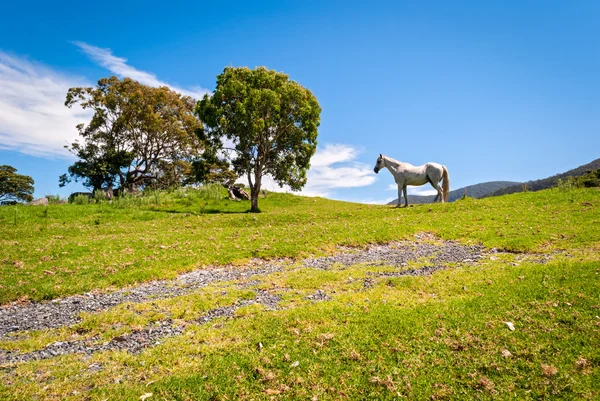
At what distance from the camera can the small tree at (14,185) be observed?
242ft

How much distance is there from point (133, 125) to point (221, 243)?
149ft

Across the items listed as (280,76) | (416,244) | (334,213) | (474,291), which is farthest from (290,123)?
(474,291)

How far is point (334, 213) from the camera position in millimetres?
34562

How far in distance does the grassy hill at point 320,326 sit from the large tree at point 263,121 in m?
23.2

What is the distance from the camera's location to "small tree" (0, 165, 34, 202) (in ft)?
242

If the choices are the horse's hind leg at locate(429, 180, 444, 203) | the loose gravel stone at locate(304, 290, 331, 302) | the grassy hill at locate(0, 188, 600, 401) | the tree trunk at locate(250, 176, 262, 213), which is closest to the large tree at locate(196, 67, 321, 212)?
the tree trunk at locate(250, 176, 262, 213)

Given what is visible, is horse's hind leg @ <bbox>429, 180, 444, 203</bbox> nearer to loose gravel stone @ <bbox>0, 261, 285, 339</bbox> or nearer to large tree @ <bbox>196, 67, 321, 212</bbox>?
large tree @ <bbox>196, 67, 321, 212</bbox>

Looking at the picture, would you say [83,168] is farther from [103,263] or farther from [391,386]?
[391,386]

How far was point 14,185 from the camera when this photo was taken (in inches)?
2948

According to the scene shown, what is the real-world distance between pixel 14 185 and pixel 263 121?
7024 centimetres

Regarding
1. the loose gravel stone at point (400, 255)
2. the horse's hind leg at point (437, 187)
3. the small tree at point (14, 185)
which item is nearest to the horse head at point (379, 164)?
the horse's hind leg at point (437, 187)

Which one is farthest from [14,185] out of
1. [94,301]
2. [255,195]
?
[94,301]

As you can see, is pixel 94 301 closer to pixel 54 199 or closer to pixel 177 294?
pixel 177 294

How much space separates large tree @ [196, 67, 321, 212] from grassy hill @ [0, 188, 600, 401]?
23216 millimetres
